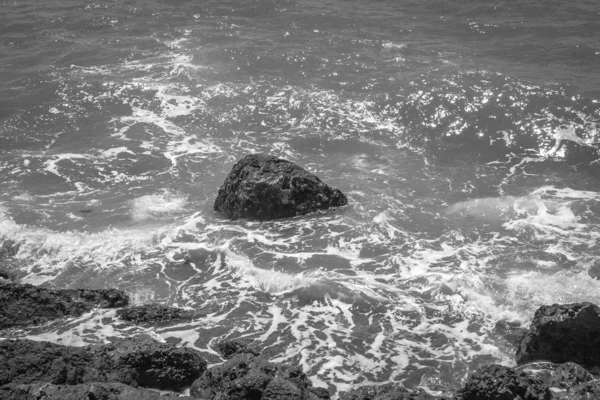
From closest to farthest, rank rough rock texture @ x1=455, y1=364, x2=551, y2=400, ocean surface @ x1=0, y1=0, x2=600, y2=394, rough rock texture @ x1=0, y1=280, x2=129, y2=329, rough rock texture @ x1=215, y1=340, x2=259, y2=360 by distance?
rough rock texture @ x1=455, y1=364, x2=551, y2=400 → rough rock texture @ x1=215, y1=340, x2=259, y2=360 → rough rock texture @ x1=0, y1=280, x2=129, y2=329 → ocean surface @ x1=0, y1=0, x2=600, y2=394

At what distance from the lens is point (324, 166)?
13.8m

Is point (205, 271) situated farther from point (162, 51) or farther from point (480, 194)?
point (162, 51)

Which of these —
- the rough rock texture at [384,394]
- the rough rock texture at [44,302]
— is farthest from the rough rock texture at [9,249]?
the rough rock texture at [384,394]

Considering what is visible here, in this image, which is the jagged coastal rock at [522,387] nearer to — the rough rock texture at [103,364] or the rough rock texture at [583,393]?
the rough rock texture at [583,393]

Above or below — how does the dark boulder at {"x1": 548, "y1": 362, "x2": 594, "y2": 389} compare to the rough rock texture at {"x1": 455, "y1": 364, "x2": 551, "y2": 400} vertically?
below

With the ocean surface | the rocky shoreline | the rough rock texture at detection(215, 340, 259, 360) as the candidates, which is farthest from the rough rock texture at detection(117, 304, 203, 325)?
the rough rock texture at detection(215, 340, 259, 360)

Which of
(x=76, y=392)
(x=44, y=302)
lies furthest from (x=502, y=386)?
(x=44, y=302)

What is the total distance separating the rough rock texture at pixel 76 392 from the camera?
5.86m

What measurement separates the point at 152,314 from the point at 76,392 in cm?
292

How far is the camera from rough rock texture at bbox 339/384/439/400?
6.53 metres

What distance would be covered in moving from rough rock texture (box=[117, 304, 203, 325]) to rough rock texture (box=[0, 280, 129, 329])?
38 cm

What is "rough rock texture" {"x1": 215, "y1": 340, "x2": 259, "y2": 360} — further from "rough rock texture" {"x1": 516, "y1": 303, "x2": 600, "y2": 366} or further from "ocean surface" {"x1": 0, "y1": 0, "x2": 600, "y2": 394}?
"rough rock texture" {"x1": 516, "y1": 303, "x2": 600, "y2": 366}

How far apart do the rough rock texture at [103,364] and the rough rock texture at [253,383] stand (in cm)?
49

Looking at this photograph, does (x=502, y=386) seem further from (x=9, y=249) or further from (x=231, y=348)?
(x=9, y=249)
